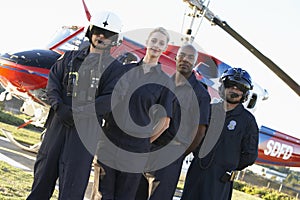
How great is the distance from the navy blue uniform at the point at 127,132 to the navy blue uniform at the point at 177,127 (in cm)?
21

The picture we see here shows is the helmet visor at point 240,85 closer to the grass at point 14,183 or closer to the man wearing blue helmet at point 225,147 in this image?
the man wearing blue helmet at point 225,147

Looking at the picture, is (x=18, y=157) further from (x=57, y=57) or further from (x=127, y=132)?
(x=127, y=132)

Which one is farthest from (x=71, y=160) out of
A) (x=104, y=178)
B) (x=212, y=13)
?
(x=212, y=13)

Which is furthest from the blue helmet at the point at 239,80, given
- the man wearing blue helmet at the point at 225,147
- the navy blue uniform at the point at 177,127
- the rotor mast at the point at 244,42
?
the rotor mast at the point at 244,42

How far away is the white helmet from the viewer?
151 inches

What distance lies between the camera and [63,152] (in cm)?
373

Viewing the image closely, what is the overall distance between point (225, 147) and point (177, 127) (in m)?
0.49

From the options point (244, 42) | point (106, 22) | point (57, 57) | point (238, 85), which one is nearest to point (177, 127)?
point (238, 85)

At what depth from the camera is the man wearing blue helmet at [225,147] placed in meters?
4.08

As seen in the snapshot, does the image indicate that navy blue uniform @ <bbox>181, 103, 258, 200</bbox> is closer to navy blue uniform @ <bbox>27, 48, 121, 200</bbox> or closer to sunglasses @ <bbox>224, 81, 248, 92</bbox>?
sunglasses @ <bbox>224, 81, 248, 92</bbox>

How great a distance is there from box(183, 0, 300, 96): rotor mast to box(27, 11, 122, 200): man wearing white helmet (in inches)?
220

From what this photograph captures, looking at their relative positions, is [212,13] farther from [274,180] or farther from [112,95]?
[274,180]

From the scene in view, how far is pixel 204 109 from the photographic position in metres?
4.14

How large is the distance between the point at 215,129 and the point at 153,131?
0.65 m
